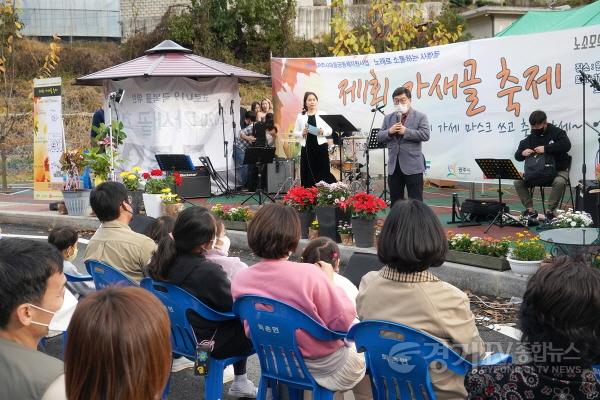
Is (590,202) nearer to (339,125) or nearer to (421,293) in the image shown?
(339,125)

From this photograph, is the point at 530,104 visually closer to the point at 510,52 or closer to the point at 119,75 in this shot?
the point at 510,52

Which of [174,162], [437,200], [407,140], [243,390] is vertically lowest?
[243,390]

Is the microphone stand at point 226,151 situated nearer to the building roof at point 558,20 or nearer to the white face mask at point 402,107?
the building roof at point 558,20

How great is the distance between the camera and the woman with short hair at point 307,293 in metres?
3.59

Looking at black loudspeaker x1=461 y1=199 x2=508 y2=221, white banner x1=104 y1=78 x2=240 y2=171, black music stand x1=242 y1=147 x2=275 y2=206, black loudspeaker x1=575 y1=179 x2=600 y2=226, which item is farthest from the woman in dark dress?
black loudspeaker x1=575 y1=179 x2=600 y2=226

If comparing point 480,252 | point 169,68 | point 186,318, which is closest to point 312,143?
point 169,68

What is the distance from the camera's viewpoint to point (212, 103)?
1485 cm

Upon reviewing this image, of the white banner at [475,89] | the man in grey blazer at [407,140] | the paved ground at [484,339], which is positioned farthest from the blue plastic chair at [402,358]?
the white banner at [475,89]

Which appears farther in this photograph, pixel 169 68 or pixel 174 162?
pixel 169 68

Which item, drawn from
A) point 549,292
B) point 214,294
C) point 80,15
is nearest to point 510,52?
point 214,294

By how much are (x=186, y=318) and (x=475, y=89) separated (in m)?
7.76

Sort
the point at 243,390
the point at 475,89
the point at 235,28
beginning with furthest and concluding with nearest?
the point at 235,28 < the point at 475,89 < the point at 243,390

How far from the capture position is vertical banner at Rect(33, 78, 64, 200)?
527 inches

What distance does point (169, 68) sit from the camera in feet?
45.9
